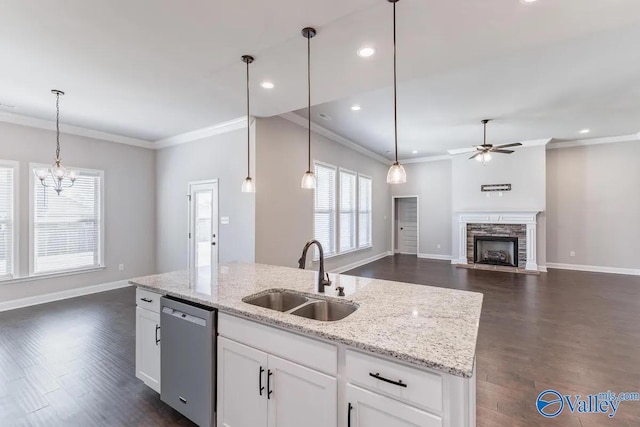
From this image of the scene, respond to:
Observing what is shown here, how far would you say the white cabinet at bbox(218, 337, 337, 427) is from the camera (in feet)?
4.76

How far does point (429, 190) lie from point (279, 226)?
238 inches

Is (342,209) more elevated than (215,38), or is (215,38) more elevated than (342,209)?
(215,38)

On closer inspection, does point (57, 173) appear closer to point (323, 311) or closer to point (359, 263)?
point (323, 311)

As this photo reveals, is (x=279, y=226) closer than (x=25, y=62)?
No

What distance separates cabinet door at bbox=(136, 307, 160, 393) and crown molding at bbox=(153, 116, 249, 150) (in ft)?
10.8

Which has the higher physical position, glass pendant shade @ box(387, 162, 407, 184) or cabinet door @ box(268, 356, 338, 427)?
glass pendant shade @ box(387, 162, 407, 184)

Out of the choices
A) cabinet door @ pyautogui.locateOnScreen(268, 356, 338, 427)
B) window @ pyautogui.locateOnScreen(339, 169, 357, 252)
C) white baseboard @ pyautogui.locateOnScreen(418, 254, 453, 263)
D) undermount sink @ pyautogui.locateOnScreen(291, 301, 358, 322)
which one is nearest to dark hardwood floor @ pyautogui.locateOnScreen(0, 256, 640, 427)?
cabinet door @ pyautogui.locateOnScreen(268, 356, 338, 427)

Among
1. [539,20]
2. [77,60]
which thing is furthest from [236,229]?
[539,20]

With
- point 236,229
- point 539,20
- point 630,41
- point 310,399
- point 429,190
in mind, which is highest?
point 630,41

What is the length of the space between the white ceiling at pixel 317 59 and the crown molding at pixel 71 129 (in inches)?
8.5

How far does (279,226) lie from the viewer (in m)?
5.05

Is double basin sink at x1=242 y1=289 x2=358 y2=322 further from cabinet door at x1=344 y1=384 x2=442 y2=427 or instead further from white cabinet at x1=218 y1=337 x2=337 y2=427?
cabinet door at x1=344 y1=384 x2=442 y2=427

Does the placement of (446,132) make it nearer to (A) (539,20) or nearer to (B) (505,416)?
(A) (539,20)

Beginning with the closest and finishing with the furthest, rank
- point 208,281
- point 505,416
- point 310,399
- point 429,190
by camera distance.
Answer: point 310,399 < point 505,416 < point 208,281 < point 429,190
